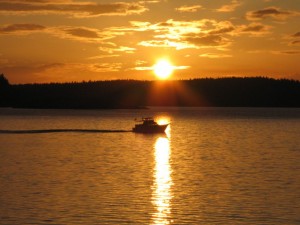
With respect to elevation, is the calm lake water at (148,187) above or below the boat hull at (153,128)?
below

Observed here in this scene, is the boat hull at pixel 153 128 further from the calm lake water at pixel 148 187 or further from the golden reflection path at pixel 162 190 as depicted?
the golden reflection path at pixel 162 190

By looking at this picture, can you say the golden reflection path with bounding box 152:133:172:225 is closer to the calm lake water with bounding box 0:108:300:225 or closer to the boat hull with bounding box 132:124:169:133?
the calm lake water with bounding box 0:108:300:225

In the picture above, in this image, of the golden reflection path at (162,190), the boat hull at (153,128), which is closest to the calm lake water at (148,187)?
the golden reflection path at (162,190)

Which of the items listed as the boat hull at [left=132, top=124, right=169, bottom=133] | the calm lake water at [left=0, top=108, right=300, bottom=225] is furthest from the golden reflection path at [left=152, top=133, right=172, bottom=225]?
the boat hull at [left=132, top=124, right=169, bottom=133]

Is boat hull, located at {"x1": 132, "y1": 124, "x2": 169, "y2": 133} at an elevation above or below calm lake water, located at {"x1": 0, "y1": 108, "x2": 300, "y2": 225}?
above

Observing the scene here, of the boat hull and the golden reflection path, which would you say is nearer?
the golden reflection path

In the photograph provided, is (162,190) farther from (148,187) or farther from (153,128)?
(153,128)

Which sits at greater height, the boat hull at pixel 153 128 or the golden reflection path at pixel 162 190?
the boat hull at pixel 153 128

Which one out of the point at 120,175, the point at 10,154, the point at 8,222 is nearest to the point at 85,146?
the point at 10,154

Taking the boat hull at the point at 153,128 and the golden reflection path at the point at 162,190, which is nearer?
the golden reflection path at the point at 162,190

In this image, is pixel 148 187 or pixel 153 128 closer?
pixel 148 187

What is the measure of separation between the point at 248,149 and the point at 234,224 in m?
62.1

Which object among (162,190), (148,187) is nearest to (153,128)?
(148,187)

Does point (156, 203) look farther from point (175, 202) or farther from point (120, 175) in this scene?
point (120, 175)
